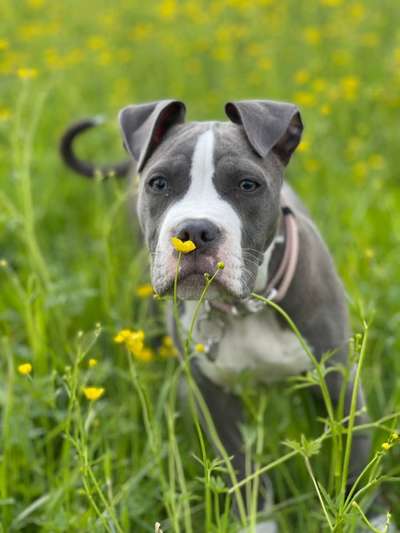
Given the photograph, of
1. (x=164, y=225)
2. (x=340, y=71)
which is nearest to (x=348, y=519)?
(x=164, y=225)

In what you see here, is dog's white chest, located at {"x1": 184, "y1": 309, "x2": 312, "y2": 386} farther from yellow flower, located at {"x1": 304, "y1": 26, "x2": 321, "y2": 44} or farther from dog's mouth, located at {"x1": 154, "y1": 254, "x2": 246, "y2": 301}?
yellow flower, located at {"x1": 304, "y1": 26, "x2": 321, "y2": 44}

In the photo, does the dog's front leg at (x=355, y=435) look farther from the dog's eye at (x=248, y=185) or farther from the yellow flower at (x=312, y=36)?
the yellow flower at (x=312, y=36)

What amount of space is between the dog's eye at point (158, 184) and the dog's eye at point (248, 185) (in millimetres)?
222

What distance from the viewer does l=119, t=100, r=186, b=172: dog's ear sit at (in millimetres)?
2514

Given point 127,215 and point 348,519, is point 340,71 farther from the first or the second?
point 348,519

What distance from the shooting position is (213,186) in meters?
2.23

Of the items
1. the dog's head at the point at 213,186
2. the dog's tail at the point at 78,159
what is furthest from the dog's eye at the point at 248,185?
the dog's tail at the point at 78,159

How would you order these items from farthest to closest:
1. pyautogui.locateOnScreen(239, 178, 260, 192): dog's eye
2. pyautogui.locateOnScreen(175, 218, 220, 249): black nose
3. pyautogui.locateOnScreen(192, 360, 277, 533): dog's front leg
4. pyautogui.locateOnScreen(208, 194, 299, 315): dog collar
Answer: pyautogui.locateOnScreen(192, 360, 277, 533): dog's front leg → pyautogui.locateOnScreen(208, 194, 299, 315): dog collar → pyautogui.locateOnScreen(239, 178, 260, 192): dog's eye → pyautogui.locateOnScreen(175, 218, 220, 249): black nose

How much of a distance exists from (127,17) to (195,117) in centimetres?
206

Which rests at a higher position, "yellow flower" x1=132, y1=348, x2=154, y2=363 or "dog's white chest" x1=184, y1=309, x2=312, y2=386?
"dog's white chest" x1=184, y1=309, x2=312, y2=386

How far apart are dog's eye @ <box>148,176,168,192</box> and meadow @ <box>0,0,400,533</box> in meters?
0.47

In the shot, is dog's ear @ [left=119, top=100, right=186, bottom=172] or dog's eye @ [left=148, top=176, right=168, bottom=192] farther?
dog's ear @ [left=119, top=100, right=186, bottom=172]

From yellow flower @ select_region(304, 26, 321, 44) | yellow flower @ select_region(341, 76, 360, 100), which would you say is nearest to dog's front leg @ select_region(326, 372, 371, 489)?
yellow flower @ select_region(341, 76, 360, 100)

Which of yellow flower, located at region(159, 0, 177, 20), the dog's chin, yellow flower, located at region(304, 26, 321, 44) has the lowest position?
the dog's chin
